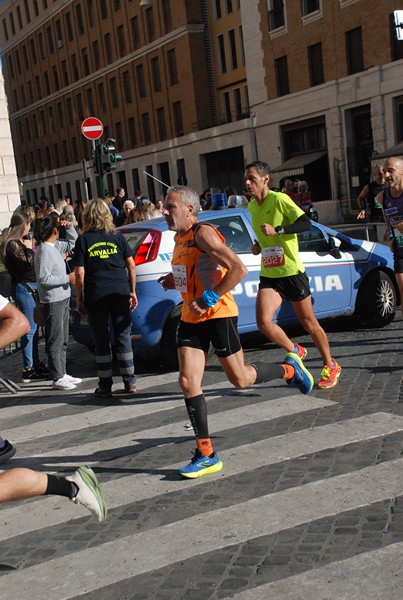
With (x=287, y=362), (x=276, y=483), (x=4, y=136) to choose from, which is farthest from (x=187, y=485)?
(x=4, y=136)

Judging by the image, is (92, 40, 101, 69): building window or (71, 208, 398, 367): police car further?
(92, 40, 101, 69): building window

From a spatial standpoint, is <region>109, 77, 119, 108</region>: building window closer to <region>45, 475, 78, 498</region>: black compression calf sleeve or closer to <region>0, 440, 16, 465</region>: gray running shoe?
<region>0, 440, 16, 465</region>: gray running shoe

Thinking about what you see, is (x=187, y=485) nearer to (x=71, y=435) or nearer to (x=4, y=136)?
(x=71, y=435)

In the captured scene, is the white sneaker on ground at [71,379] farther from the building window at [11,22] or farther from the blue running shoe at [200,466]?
the building window at [11,22]

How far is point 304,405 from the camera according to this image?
652 centimetres

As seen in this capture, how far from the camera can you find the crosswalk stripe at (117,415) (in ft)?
21.3

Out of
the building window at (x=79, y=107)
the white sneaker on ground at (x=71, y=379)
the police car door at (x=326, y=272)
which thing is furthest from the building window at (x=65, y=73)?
the white sneaker on ground at (x=71, y=379)

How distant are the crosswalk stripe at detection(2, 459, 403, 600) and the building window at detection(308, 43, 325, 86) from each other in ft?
111

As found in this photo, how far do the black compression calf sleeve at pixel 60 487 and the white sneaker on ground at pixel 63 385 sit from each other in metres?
4.23

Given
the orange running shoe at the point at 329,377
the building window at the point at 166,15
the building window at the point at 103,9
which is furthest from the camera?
the building window at the point at 103,9

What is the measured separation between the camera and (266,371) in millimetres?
5871

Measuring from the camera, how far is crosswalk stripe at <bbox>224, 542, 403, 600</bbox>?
3.38 m

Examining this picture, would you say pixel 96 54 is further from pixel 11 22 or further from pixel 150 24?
pixel 11 22

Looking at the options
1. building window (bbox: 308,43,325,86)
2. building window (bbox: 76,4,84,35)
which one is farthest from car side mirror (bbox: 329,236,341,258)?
building window (bbox: 76,4,84,35)
